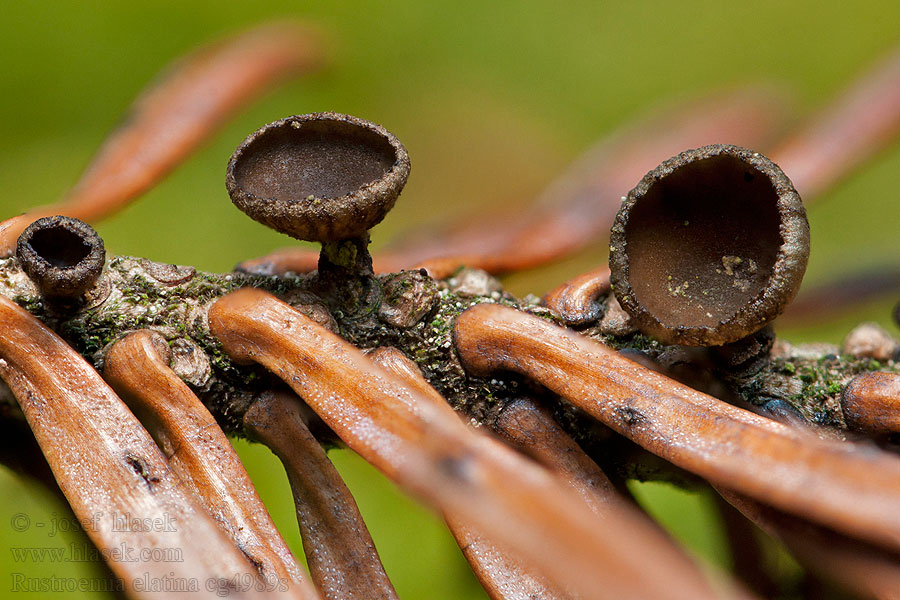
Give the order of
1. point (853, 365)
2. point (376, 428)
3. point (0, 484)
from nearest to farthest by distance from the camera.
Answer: point (376, 428), point (853, 365), point (0, 484)

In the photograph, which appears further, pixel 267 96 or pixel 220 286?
pixel 267 96

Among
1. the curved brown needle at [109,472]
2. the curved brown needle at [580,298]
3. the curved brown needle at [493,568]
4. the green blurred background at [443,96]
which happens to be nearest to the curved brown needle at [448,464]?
the curved brown needle at [493,568]

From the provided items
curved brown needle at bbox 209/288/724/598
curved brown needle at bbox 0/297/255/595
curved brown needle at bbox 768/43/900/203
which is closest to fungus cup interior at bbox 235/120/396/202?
curved brown needle at bbox 209/288/724/598

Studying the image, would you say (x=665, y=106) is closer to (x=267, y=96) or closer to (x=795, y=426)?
(x=267, y=96)

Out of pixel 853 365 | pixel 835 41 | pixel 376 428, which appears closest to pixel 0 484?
pixel 376 428

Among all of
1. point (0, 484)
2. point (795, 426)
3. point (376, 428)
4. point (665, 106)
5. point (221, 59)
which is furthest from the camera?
point (665, 106)

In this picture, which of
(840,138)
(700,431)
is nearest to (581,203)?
(840,138)

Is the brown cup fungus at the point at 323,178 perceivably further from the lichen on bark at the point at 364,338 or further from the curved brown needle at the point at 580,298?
the curved brown needle at the point at 580,298
